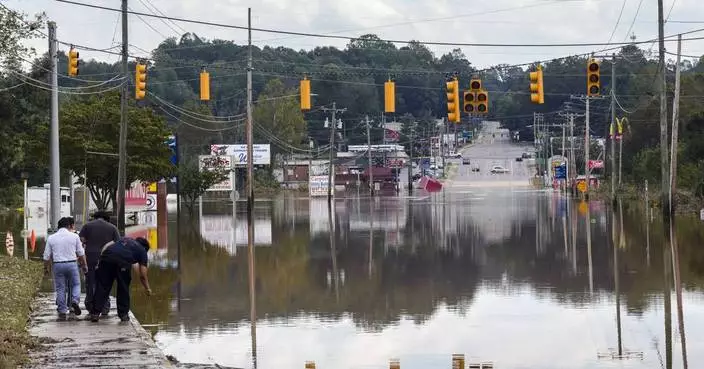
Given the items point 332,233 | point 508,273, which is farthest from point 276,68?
point 508,273

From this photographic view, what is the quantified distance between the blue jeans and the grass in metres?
0.57

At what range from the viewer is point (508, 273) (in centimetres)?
2864

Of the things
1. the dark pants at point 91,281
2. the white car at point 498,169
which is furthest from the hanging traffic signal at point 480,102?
the white car at point 498,169

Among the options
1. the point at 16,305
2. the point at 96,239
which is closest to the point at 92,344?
the point at 96,239

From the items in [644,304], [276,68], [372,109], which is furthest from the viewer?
[372,109]

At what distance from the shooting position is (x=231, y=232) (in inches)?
1935

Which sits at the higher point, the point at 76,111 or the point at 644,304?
the point at 76,111

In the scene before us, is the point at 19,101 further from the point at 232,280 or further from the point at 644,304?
the point at 644,304

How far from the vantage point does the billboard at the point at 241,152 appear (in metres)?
120

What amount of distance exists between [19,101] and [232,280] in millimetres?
22829

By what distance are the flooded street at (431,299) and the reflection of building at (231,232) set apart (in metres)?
0.18

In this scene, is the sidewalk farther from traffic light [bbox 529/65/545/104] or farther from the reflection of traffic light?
traffic light [bbox 529/65/545/104]

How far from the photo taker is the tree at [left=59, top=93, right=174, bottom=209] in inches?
2130

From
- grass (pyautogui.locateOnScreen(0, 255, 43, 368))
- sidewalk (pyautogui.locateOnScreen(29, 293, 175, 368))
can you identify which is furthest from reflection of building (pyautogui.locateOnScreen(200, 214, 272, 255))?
sidewalk (pyautogui.locateOnScreen(29, 293, 175, 368))
